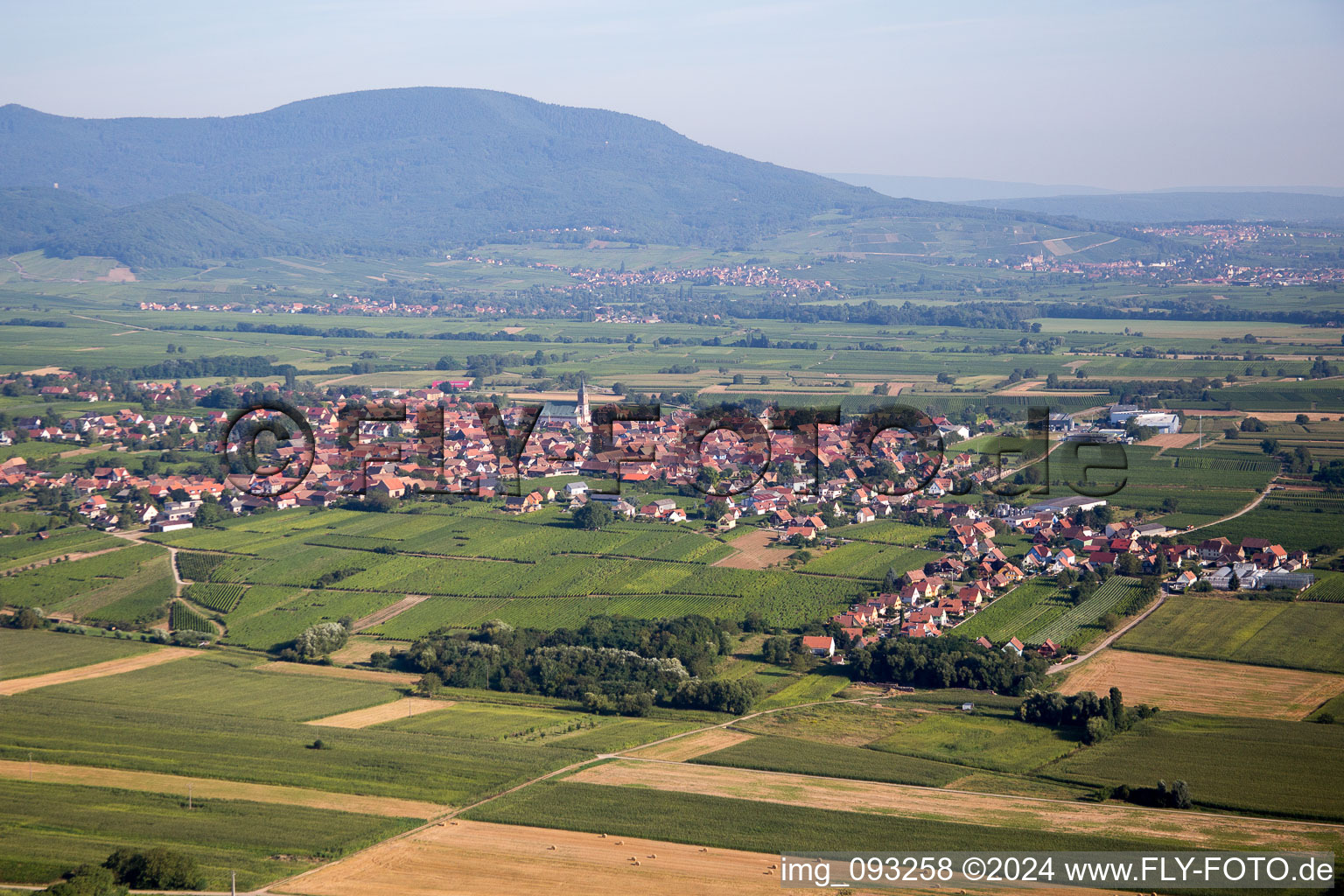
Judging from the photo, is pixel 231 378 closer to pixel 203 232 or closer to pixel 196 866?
pixel 196 866

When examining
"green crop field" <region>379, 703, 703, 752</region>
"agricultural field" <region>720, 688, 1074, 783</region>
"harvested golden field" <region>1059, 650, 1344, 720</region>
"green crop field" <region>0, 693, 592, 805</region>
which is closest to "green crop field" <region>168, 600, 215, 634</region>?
"green crop field" <region>0, 693, 592, 805</region>

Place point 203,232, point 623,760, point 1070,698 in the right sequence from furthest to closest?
point 203,232 → point 1070,698 → point 623,760

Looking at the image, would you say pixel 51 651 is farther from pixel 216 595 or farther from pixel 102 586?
pixel 102 586

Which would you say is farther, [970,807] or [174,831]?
[970,807]

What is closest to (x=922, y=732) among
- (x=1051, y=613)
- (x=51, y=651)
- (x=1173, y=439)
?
(x=1051, y=613)

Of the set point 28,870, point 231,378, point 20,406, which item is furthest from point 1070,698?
point 231,378
